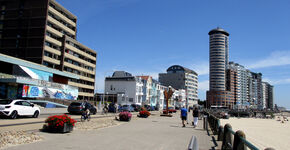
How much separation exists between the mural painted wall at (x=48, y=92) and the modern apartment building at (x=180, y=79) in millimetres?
109972

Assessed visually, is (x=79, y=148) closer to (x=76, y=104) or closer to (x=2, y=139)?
(x=2, y=139)

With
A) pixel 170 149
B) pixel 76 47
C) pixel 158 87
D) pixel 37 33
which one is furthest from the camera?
pixel 158 87

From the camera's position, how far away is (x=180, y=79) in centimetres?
16362

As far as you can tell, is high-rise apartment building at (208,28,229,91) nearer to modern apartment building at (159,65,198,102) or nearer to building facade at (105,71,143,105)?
modern apartment building at (159,65,198,102)

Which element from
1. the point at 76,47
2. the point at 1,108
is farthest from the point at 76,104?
the point at 76,47

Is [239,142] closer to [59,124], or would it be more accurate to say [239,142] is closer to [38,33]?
[59,124]

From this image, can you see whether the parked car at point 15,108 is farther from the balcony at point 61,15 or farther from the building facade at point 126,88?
the building facade at point 126,88

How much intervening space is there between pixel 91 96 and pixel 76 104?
61577 millimetres

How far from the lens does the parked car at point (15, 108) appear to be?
57.7 feet

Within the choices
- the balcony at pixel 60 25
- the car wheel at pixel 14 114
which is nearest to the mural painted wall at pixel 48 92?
the balcony at pixel 60 25

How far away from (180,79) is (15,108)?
5869 inches

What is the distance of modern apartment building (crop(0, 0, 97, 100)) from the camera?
6322 cm

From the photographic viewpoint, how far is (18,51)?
213 ft

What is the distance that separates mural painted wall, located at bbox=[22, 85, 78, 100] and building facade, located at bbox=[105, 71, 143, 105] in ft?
82.8
